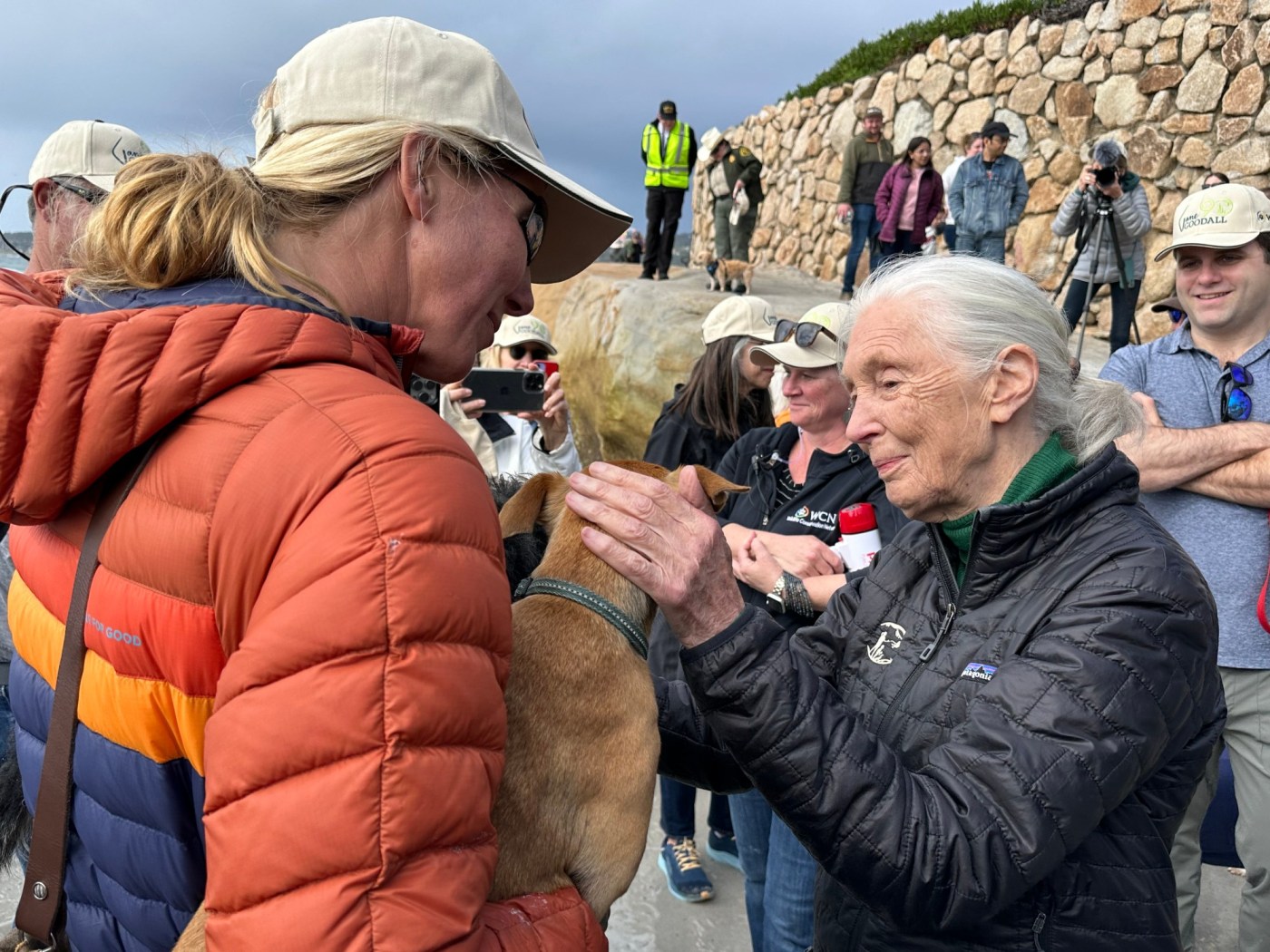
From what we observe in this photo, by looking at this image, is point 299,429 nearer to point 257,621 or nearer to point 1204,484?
point 257,621

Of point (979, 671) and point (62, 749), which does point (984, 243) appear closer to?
point (979, 671)

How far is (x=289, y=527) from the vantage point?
3.30ft

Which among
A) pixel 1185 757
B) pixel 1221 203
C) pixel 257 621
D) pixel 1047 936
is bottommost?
pixel 1047 936

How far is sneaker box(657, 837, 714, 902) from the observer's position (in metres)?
4.39

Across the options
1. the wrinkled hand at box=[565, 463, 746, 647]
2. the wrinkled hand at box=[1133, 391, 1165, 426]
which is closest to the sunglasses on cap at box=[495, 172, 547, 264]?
the wrinkled hand at box=[565, 463, 746, 647]

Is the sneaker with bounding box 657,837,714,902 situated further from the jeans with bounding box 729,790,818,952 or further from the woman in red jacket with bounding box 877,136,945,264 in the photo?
Answer: the woman in red jacket with bounding box 877,136,945,264

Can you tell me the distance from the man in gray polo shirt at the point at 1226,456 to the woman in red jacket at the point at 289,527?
2.87 m

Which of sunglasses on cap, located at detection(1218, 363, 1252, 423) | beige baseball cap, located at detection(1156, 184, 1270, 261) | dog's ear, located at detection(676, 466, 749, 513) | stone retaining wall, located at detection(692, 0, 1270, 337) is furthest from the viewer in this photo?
stone retaining wall, located at detection(692, 0, 1270, 337)

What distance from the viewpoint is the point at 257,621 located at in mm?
986

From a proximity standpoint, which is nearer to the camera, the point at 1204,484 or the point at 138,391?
the point at 138,391

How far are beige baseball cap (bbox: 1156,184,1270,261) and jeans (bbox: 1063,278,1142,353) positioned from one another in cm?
661

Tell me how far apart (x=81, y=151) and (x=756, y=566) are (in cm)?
343

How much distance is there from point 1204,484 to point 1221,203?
1.24m

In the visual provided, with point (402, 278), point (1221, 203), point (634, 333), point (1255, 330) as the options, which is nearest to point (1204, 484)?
point (1255, 330)
